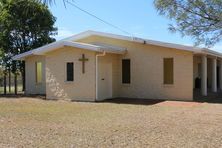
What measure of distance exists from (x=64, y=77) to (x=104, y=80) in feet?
7.10

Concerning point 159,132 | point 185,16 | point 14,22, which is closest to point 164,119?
point 159,132

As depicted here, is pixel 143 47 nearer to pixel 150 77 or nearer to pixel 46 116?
pixel 150 77

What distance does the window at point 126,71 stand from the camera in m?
20.9

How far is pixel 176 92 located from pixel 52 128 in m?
10.8

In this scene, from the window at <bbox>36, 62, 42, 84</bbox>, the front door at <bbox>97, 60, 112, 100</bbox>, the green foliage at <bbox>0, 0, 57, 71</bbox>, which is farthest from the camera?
the green foliage at <bbox>0, 0, 57, 71</bbox>

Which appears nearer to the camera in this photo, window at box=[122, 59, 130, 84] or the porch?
window at box=[122, 59, 130, 84]

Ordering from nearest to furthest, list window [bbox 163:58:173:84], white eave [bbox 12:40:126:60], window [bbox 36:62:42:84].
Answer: white eave [bbox 12:40:126:60] < window [bbox 163:58:173:84] < window [bbox 36:62:42:84]

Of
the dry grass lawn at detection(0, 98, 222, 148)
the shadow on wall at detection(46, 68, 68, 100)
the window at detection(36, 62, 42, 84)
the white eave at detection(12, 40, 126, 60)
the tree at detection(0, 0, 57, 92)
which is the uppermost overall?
the tree at detection(0, 0, 57, 92)

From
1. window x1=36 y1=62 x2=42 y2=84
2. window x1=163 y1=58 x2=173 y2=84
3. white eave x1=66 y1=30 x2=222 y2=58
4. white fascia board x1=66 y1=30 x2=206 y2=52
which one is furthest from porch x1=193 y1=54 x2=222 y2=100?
window x1=36 y1=62 x2=42 y2=84

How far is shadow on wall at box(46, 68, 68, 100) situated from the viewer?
780 inches

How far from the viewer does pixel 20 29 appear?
2672 cm

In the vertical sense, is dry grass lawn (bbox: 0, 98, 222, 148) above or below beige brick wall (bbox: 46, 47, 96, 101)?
below

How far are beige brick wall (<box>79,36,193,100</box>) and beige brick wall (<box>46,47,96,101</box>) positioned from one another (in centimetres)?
262

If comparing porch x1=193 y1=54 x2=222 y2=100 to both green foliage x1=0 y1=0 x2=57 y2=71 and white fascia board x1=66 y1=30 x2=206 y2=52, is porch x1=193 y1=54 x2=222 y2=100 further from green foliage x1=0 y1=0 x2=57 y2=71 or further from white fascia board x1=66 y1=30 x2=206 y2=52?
green foliage x1=0 y1=0 x2=57 y2=71
